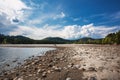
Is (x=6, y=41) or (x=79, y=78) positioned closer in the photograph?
(x=79, y=78)

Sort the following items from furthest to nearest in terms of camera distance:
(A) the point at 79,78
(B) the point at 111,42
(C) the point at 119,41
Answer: (B) the point at 111,42, (C) the point at 119,41, (A) the point at 79,78

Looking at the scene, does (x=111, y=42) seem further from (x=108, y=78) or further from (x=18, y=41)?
(x=18, y=41)

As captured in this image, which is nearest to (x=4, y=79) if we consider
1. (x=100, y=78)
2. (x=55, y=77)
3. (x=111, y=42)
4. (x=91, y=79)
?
(x=55, y=77)

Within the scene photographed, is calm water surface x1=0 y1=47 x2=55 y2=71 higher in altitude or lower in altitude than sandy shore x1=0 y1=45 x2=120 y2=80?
lower

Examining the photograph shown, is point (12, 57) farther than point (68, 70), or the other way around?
point (12, 57)

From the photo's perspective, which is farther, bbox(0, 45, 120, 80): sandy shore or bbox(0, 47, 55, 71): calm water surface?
bbox(0, 47, 55, 71): calm water surface

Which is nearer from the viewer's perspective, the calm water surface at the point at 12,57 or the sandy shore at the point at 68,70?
the sandy shore at the point at 68,70

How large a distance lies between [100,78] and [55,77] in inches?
89.6

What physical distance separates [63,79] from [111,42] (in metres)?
88.5

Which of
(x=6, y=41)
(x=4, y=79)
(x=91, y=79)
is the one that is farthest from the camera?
(x=6, y=41)

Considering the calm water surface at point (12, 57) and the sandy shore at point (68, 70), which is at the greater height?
the sandy shore at point (68, 70)

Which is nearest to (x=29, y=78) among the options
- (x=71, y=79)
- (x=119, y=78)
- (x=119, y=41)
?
(x=71, y=79)

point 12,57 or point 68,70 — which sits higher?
point 68,70

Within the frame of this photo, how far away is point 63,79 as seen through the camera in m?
6.59
